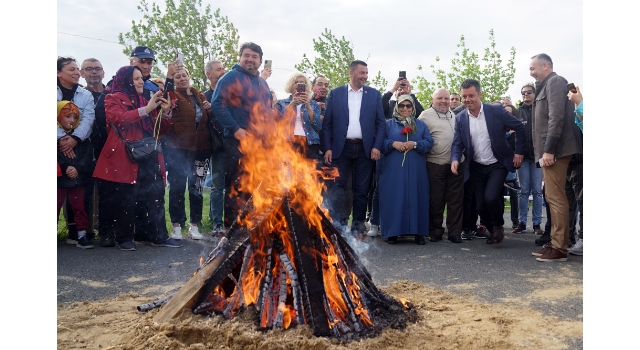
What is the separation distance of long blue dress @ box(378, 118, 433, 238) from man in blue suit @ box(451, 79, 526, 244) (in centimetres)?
52

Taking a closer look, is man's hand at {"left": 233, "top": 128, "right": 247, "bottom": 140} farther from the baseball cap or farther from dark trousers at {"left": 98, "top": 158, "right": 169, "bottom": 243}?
the baseball cap

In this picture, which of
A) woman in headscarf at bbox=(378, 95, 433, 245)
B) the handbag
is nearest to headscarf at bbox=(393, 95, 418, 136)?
woman in headscarf at bbox=(378, 95, 433, 245)

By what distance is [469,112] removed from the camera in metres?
7.55

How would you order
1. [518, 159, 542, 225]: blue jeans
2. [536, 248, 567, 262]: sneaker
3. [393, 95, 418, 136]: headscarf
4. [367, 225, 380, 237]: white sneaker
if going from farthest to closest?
[518, 159, 542, 225]: blue jeans
[367, 225, 380, 237]: white sneaker
[393, 95, 418, 136]: headscarf
[536, 248, 567, 262]: sneaker

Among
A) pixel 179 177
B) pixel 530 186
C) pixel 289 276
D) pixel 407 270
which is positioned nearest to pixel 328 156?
pixel 179 177

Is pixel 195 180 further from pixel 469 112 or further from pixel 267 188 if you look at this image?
pixel 469 112

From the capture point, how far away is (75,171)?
6.61m

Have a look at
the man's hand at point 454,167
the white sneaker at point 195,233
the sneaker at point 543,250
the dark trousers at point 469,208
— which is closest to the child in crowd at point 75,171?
the white sneaker at point 195,233

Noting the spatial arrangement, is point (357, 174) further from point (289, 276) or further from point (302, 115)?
point (289, 276)

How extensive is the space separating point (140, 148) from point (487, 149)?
4.92m

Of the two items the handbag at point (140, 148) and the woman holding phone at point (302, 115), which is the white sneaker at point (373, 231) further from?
the handbag at point (140, 148)

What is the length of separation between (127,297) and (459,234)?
5018 millimetres

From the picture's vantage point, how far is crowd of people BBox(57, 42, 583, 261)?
641 centimetres

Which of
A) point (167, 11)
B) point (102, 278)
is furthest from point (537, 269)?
point (167, 11)
